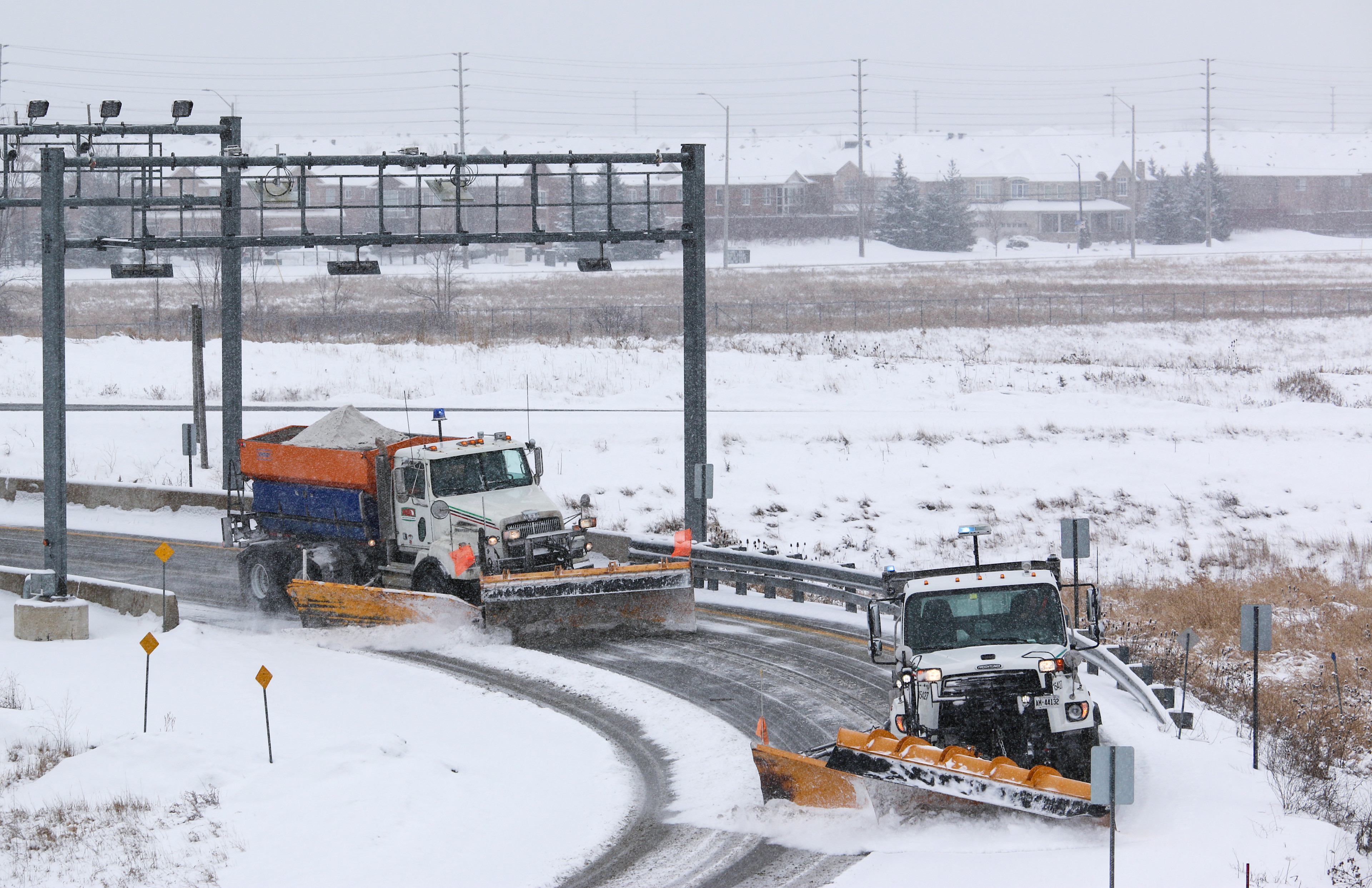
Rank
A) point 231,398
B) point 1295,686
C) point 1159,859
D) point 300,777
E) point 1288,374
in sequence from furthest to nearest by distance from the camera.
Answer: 1. point 1288,374
2. point 231,398
3. point 1295,686
4. point 300,777
5. point 1159,859

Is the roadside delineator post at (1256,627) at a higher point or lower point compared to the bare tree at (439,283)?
lower

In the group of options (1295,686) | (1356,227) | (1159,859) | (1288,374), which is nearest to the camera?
(1159,859)

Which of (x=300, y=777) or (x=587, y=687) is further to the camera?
(x=587, y=687)

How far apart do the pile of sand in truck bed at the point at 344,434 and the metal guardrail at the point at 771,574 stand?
434cm

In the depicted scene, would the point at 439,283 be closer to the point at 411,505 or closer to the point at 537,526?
the point at 411,505

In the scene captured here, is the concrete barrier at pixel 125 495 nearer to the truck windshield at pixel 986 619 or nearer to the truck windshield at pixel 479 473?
the truck windshield at pixel 479 473

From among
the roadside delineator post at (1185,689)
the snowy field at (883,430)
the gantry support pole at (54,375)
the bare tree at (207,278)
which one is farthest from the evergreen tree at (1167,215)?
the gantry support pole at (54,375)

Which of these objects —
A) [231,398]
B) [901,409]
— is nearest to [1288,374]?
[901,409]

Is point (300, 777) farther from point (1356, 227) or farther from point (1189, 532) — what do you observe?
point (1356, 227)

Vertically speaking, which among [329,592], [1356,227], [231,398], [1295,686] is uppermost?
[1356,227]

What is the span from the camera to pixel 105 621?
2005 cm

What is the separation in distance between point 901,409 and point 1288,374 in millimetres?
13180

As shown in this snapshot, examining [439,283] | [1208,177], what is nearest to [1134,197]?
[1208,177]

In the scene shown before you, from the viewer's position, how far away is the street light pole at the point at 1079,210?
12044cm
